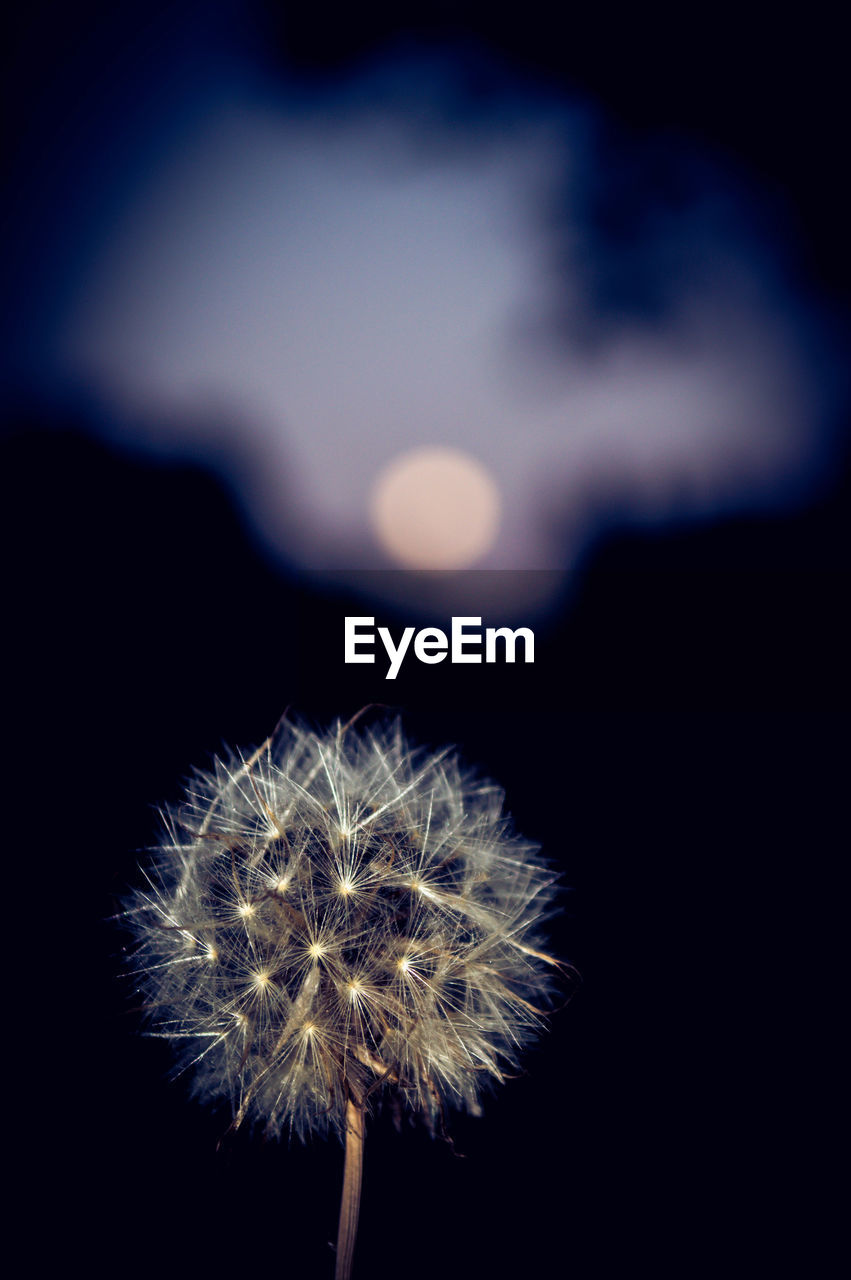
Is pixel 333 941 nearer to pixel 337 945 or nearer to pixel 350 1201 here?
pixel 337 945

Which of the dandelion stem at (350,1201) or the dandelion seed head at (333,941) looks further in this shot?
the dandelion stem at (350,1201)

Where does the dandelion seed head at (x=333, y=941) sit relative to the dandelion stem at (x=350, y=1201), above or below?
above

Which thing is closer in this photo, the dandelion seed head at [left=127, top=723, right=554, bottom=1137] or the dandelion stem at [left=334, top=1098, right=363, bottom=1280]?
the dandelion seed head at [left=127, top=723, right=554, bottom=1137]

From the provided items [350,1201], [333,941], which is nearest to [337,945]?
[333,941]

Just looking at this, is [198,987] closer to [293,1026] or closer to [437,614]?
[293,1026]

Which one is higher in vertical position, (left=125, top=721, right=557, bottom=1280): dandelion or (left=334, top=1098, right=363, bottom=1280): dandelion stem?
(left=125, top=721, right=557, bottom=1280): dandelion
